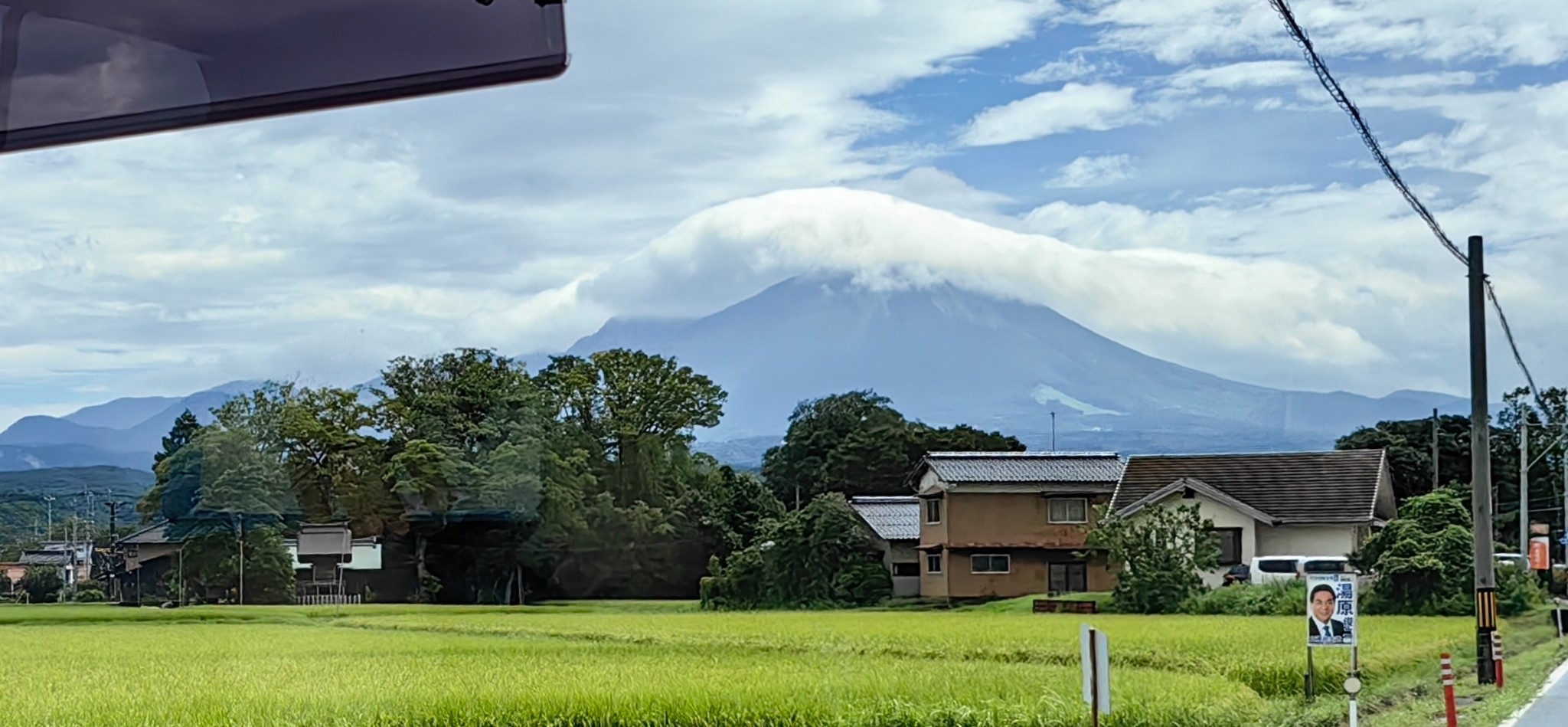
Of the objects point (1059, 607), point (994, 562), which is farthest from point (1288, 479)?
point (1059, 607)

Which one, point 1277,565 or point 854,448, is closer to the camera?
point 1277,565

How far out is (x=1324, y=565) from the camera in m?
22.0

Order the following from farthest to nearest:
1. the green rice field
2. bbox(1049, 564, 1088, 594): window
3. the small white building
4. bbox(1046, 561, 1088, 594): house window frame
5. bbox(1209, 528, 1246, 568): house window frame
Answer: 1. the small white building
2. bbox(1209, 528, 1246, 568): house window frame
3. bbox(1046, 561, 1088, 594): house window frame
4. bbox(1049, 564, 1088, 594): window
5. the green rice field

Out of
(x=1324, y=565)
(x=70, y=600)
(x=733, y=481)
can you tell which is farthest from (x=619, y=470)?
(x=1324, y=565)

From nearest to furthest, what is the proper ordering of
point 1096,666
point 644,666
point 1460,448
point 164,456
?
point 1096,666 < point 644,666 < point 164,456 < point 1460,448

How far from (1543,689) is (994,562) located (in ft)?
34.8

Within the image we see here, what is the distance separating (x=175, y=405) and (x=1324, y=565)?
16193mm

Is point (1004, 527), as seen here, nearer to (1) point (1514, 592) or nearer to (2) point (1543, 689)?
(1) point (1514, 592)

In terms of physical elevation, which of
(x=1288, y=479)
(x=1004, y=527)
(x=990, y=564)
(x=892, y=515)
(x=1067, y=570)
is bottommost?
(x=1067, y=570)

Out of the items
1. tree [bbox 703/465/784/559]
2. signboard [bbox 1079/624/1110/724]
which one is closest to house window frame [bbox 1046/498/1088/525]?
tree [bbox 703/465/784/559]

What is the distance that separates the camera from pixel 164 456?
19141 millimetres

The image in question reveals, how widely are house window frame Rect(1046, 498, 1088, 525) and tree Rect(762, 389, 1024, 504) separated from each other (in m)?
2.25

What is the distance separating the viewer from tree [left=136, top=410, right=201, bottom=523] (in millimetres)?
18000

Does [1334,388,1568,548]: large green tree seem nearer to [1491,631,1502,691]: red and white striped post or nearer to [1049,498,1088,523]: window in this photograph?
[1049,498,1088,523]: window
